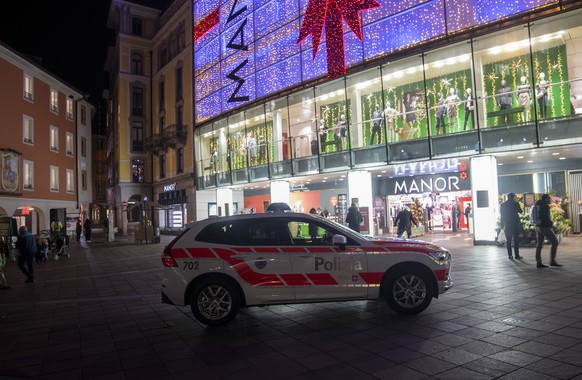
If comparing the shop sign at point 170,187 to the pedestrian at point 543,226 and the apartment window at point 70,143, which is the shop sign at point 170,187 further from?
the pedestrian at point 543,226

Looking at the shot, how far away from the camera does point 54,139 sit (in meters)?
34.8

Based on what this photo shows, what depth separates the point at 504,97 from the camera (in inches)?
679

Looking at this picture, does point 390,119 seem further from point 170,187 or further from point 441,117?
point 170,187

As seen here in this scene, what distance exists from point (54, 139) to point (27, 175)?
16.8 feet

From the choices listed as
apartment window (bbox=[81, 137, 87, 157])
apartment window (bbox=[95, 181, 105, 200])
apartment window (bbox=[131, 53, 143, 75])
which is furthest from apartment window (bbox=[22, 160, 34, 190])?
apartment window (bbox=[95, 181, 105, 200])

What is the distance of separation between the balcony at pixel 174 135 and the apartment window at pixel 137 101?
30.3 feet

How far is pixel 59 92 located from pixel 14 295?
30221mm

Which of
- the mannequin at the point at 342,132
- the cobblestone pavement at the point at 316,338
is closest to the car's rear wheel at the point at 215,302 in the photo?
the cobblestone pavement at the point at 316,338

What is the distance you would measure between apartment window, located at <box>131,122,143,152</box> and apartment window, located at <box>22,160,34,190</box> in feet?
49.8

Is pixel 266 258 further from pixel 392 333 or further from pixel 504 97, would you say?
pixel 504 97

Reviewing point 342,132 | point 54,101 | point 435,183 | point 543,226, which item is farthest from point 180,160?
point 543,226

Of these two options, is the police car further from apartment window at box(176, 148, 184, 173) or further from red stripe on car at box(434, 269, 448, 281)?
apartment window at box(176, 148, 184, 173)

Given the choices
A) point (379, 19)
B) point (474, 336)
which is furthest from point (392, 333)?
point (379, 19)

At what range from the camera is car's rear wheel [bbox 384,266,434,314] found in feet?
22.4
